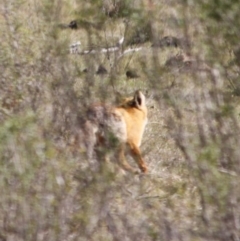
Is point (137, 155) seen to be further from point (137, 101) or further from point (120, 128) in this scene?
point (120, 128)

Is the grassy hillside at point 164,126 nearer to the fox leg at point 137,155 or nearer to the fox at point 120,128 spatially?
the fox at point 120,128

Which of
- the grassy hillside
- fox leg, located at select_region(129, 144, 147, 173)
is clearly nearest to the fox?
fox leg, located at select_region(129, 144, 147, 173)

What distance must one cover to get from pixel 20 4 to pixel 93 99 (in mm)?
2109

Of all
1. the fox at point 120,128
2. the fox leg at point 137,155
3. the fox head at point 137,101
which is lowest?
the fox leg at point 137,155

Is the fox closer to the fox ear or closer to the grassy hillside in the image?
the fox ear

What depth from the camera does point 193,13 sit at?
564 cm

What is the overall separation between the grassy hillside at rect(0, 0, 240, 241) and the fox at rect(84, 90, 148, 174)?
0.79 feet

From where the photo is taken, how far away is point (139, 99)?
9.22m

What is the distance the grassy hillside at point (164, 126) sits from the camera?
5539 millimetres

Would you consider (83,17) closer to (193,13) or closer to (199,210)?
(193,13)

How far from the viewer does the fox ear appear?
9.10 m

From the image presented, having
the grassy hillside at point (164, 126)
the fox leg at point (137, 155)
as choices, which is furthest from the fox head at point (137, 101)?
the grassy hillside at point (164, 126)

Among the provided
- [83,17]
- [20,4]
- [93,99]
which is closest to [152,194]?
[93,99]

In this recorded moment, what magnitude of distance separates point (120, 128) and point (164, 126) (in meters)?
2.39
